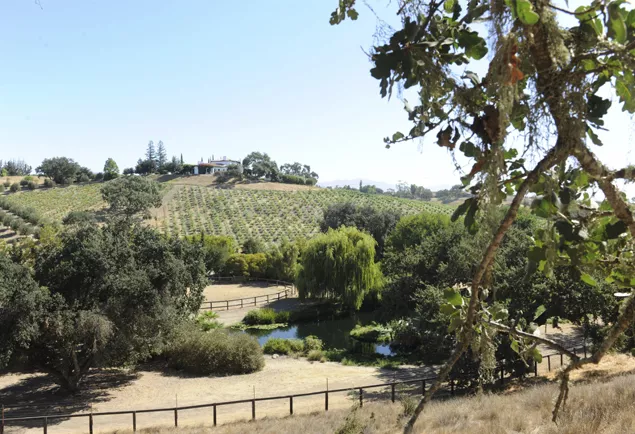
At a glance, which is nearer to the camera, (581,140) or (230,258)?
(581,140)

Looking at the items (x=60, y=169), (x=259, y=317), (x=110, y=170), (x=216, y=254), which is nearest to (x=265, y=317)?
(x=259, y=317)

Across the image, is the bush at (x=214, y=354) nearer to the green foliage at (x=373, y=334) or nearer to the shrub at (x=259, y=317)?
the green foliage at (x=373, y=334)

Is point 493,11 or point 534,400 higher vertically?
point 493,11

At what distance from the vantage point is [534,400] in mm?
9164

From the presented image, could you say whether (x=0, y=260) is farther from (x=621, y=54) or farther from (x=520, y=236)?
(x=520, y=236)

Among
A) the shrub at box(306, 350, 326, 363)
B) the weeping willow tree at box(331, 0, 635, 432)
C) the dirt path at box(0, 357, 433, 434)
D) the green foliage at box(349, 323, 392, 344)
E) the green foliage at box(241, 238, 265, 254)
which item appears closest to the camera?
the weeping willow tree at box(331, 0, 635, 432)

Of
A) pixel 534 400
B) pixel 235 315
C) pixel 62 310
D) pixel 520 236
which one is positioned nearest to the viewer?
pixel 534 400

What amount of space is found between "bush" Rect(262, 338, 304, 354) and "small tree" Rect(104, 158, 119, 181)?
9169 cm

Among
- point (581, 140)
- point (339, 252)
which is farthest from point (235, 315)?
point (581, 140)

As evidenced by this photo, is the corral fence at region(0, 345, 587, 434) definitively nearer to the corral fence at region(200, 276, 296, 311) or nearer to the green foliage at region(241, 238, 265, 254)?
the corral fence at region(200, 276, 296, 311)

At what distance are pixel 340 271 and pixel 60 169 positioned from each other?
85.2 meters

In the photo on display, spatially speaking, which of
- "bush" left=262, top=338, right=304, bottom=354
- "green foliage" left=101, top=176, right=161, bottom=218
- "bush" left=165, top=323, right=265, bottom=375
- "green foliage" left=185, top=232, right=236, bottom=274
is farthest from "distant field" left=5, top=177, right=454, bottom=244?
"bush" left=165, top=323, right=265, bottom=375

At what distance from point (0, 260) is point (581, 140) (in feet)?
60.6

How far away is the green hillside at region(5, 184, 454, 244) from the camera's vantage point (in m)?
71.8
